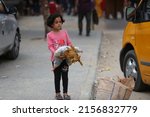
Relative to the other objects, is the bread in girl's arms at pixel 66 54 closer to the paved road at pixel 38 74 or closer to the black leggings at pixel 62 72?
the black leggings at pixel 62 72

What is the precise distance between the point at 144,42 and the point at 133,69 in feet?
2.91

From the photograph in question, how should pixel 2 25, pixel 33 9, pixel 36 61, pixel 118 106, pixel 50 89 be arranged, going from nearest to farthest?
1. pixel 118 106
2. pixel 50 89
3. pixel 2 25
4. pixel 36 61
5. pixel 33 9

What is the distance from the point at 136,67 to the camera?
8305 mm

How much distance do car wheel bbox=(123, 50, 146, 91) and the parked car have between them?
291cm

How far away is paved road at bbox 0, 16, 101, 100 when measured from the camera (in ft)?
26.9

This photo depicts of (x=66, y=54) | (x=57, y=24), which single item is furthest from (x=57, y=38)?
(x=66, y=54)

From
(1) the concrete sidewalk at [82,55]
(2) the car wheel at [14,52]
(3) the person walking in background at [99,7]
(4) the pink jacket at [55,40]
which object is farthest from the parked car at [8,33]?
(3) the person walking in background at [99,7]

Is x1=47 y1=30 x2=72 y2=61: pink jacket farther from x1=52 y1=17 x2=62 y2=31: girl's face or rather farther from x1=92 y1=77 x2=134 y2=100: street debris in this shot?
x1=92 y1=77 x2=134 y2=100: street debris

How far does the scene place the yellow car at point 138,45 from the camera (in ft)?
25.2

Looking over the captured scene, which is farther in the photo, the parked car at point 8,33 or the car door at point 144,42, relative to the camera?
the parked car at point 8,33

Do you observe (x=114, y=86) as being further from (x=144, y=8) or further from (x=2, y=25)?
(x=2, y=25)

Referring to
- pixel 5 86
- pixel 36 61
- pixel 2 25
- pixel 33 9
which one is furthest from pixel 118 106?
pixel 33 9

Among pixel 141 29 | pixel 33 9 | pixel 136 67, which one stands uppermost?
pixel 141 29

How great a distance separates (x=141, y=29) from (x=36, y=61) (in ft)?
14.0
